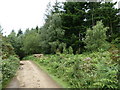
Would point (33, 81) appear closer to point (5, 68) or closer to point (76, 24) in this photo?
point (5, 68)

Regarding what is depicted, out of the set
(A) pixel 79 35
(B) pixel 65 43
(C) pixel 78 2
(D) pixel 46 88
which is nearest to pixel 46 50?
(B) pixel 65 43

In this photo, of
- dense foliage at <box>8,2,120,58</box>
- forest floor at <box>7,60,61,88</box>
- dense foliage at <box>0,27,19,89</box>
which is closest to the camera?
forest floor at <box>7,60,61,88</box>

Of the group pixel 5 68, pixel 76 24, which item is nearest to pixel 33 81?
pixel 5 68

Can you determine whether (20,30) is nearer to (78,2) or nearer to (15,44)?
(15,44)

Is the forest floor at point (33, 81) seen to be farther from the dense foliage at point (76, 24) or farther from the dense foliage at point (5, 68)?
the dense foliage at point (76, 24)

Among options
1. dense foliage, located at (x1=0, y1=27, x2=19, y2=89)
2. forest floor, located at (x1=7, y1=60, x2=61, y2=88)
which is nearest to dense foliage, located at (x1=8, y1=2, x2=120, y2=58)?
dense foliage, located at (x1=0, y1=27, x2=19, y2=89)

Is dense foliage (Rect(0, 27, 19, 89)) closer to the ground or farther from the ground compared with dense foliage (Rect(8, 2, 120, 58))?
closer to the ground

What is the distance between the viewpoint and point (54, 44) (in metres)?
18.2

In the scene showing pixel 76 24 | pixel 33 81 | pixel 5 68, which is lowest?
pixel 33 81

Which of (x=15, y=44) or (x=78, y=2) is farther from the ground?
(x=78, y=2)

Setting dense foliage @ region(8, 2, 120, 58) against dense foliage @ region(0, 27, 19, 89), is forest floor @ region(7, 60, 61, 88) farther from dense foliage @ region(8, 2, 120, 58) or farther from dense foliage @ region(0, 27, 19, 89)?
dense foliage @ region(8, 2, 120, 58)

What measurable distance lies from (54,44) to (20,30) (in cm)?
3331

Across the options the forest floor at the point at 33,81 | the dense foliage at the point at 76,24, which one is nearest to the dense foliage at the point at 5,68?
the forest floor at the point at 33,81

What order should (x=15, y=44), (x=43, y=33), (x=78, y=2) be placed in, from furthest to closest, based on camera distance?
(x=15, y=44) → (x=43, y=33) → (x=78, y=2)
